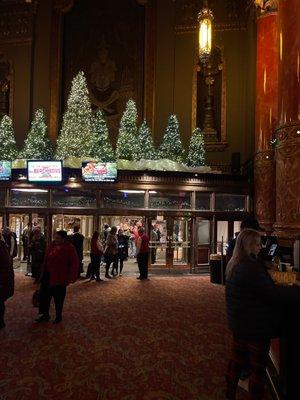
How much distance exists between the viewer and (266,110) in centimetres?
1216

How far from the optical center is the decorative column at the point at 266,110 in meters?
12.0

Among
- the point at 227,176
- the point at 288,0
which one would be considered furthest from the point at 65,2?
the point at 288,0

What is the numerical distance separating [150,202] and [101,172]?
1.95 metres

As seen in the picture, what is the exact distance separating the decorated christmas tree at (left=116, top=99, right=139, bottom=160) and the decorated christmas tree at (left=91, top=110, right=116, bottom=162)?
0.34 meters

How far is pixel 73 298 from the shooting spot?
8.34m

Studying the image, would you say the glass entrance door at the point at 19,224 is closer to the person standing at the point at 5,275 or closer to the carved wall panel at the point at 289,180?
the person standing at the point at 5,275

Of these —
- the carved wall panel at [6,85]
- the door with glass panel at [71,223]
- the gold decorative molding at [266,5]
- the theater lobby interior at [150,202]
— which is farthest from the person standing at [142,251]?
the carved wall panel at [6,85]

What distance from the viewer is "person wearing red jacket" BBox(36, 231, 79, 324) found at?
6.12 metres

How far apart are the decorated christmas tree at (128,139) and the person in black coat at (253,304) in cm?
1176

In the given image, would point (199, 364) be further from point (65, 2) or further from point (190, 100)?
point (65, 2)

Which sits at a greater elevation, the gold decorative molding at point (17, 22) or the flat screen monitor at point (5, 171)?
the gold decorative molding at point (17, 22)

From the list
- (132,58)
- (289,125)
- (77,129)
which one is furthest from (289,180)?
(132,58)

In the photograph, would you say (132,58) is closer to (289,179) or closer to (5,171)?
(5,171)

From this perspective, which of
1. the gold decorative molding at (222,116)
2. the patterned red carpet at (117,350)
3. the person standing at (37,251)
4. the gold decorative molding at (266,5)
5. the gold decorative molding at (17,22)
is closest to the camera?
the patterned red carpet at (117,350)
